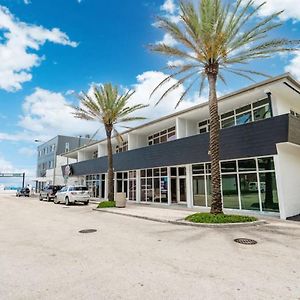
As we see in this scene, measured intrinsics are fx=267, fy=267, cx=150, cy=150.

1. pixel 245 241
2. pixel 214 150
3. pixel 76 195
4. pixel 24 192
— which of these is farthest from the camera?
pixel 24 192

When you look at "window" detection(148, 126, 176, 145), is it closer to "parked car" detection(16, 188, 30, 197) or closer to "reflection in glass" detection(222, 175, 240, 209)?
"reflection in glass" detection(222, 175, 240, 209)

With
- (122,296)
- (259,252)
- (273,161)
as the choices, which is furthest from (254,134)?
(122,296)

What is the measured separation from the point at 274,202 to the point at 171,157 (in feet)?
27.9

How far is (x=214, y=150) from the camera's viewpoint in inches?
532

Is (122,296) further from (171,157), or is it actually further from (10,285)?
(171,157)

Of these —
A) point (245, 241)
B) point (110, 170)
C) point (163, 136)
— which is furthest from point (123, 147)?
point (245, 241)

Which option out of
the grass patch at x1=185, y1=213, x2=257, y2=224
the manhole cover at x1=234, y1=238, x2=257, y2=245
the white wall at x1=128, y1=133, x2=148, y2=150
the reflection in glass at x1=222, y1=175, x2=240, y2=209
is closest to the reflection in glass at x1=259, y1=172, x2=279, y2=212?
the reflection in glass at x1=222, y1=175, x2=240, y2=209

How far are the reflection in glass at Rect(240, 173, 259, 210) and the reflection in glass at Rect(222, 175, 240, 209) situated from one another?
18.5 inches

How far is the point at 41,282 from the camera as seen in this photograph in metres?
5.46

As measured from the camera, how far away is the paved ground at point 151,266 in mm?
4875

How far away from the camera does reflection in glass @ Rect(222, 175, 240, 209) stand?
1685 centimetres

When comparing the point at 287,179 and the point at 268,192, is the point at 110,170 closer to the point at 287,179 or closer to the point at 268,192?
the point at 268,192

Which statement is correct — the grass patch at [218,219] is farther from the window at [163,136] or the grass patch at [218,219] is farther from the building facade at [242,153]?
the window at [163,136]

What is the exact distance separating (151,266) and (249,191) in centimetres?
1122
